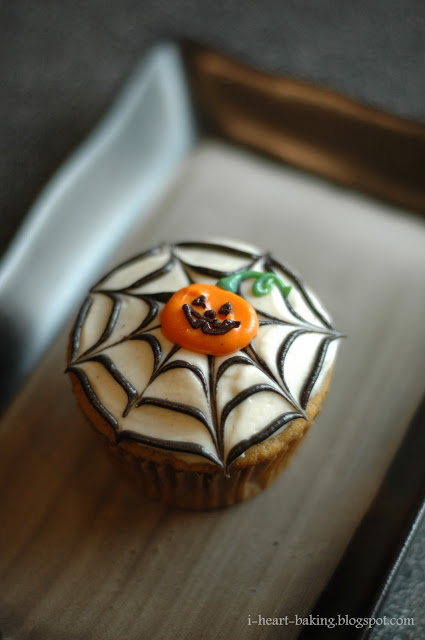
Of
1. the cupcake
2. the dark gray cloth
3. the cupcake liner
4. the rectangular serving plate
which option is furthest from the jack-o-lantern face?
the dark gray cloth

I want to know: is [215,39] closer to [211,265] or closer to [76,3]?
[76,3]

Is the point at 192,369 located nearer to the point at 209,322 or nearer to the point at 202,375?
the point at 202,375

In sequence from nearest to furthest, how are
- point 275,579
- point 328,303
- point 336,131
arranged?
point 275,579
point 328,303
point 336,131

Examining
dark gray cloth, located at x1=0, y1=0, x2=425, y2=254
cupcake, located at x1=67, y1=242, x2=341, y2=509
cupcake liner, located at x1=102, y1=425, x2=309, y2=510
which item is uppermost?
dark gray cloth, located at x1=0, y1=0, x2=425, y2=254

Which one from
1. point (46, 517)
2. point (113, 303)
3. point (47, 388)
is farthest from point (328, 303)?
point (46, 517)

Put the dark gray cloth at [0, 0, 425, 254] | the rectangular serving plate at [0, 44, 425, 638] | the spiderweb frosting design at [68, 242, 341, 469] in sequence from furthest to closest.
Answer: the dark gray cloth at [0, 0, 425, 254] → the rectangular serving plate at [0, 44, 425, 638] → the spiderweb frosting design at [68, 242, 341, 469]

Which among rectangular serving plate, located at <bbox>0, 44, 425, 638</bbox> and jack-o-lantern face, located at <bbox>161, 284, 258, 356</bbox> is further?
rectangular serving plate, located at <bbox>0, 44, 425, 638</bbox>

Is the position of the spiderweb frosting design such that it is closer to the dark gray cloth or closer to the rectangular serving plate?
the rectangular serving plate

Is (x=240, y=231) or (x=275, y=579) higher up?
(x=240, y=231)
